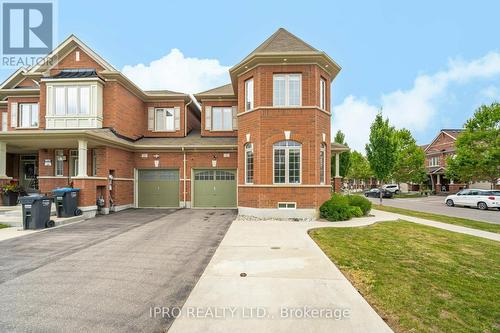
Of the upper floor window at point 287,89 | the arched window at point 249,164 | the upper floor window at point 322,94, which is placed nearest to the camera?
the upper floor window at point 287,89

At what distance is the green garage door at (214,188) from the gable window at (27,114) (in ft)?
40.2

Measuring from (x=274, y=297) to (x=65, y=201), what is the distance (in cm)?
1143

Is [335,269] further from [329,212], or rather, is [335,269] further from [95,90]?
[95,90]

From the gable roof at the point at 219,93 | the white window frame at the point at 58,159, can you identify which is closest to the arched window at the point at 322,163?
the gable roof at the point at 219,93

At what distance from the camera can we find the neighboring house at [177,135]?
12.1 meters

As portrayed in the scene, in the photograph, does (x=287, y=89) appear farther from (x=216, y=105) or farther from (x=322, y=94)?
(x=216, y=105)

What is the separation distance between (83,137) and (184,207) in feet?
22.9

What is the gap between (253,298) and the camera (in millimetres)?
4215

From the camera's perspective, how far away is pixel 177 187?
1641 centimetres

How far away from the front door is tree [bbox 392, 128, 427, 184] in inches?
1622

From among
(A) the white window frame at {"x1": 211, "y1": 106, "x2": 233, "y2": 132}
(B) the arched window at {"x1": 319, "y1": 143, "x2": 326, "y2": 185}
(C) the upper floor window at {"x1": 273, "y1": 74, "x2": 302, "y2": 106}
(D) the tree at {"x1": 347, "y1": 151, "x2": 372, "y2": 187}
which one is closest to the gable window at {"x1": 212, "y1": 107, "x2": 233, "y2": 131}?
(A) the white window frame at {"x1": 211, "y1": 106, "x2": 233, "y2": 132}

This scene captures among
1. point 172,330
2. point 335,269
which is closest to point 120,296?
point 172,330

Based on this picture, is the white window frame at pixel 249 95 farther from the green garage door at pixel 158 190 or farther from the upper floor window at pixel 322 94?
the green garage door at pixel 158 190

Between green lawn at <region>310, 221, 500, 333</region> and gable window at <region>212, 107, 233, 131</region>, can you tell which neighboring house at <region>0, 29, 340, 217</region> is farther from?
green lawn at <region>310, 221, 500, 333</region>
